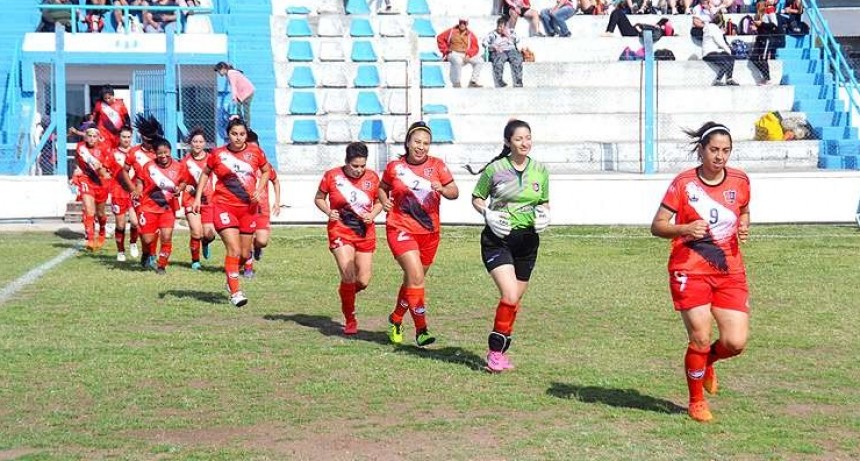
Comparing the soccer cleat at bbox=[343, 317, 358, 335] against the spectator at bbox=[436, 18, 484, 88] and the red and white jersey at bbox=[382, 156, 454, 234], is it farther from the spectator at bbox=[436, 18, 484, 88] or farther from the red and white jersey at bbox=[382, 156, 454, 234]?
the spectator at bbox=[436, 18, 484, 88]

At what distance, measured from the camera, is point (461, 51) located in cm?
3000

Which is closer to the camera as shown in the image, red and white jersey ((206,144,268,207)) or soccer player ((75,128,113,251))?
red and white jersey ((206,144,268,207))

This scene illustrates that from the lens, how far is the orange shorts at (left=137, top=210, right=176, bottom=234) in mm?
17609

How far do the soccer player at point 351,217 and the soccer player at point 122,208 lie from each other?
23.7 feet

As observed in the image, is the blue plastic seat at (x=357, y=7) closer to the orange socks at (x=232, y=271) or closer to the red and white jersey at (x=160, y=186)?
the red and white jersey at (x=160, y=186)

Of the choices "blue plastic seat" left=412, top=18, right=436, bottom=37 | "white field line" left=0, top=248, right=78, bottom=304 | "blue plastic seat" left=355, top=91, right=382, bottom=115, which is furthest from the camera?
"blue plastic seat" left=412, top=18, right=436, bottom=37

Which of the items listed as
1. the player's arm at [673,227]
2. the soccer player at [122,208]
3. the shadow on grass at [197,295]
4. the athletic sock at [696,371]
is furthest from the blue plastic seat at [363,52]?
the athletic sock at [696,371]

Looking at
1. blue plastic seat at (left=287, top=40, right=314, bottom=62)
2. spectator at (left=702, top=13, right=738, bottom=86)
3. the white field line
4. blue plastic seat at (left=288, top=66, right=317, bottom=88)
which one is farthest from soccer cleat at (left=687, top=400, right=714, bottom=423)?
blue plastic seat at (left=287, top=40, right=314, bottom=62)

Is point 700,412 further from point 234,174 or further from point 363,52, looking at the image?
point 363,52

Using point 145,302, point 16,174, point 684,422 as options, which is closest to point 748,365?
point 684,422

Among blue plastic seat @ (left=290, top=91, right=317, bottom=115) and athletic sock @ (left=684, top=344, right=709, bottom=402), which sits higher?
blue plastic seat @ (left=290, top=91, right=317, bottom=115)

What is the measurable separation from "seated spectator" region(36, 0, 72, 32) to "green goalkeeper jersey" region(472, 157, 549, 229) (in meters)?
21.7

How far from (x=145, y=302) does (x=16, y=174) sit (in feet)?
41.9

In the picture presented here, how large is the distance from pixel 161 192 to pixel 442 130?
11.8 metres
